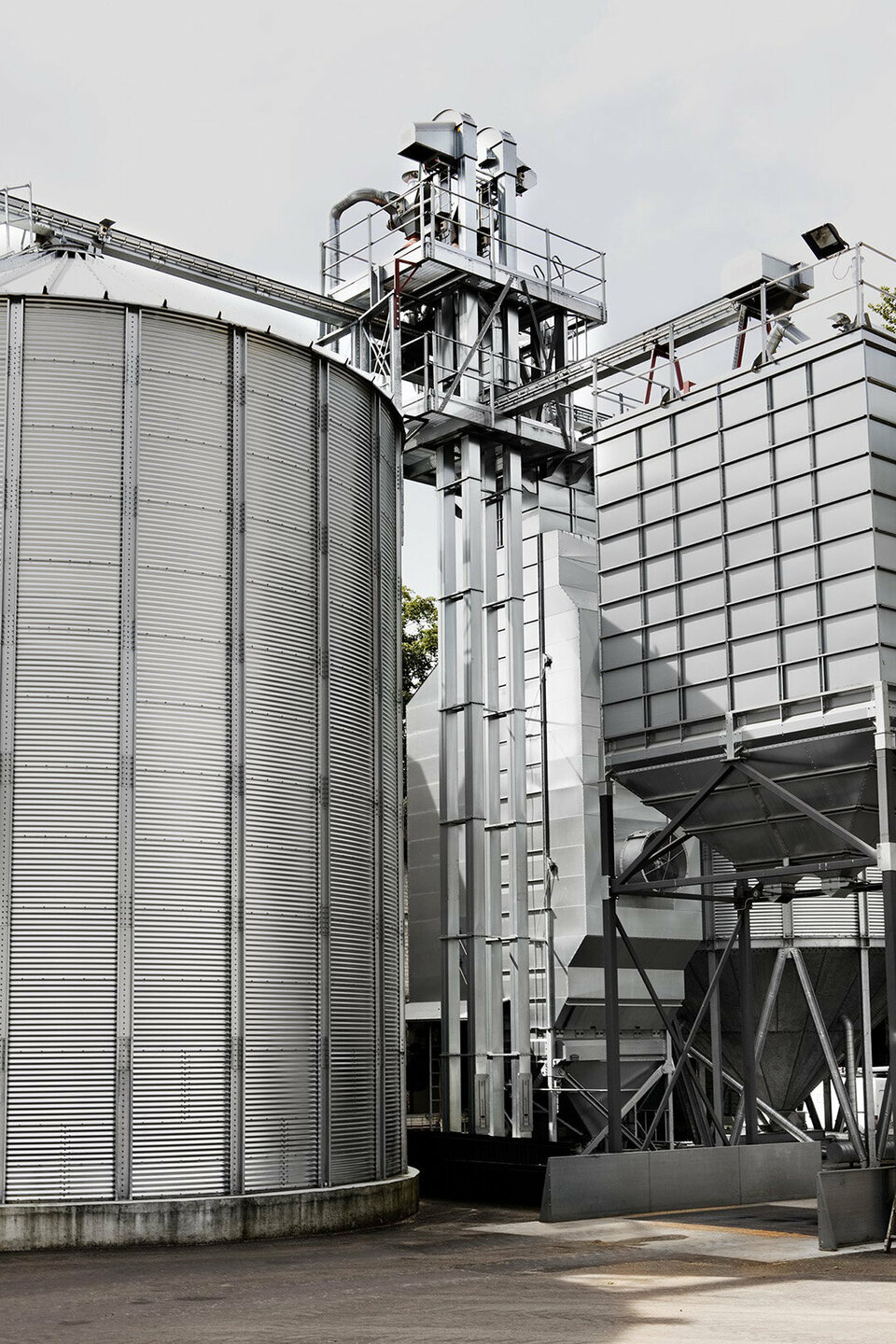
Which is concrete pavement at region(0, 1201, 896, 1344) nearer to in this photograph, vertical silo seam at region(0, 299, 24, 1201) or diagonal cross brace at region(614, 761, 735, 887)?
vertical silo seam at region(0, 299, 24, 1201)

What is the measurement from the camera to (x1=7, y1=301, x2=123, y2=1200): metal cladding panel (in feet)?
59.4

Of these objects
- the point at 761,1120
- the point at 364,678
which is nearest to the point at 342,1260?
the point at 364,678

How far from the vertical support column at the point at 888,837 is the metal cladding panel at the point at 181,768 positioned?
27.7 feet

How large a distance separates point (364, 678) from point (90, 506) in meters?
4.76

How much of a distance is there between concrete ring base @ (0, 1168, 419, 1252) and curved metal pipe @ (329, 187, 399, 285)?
19365 mm

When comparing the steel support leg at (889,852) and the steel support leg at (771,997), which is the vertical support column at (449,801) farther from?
the steel support leg at (889,852)

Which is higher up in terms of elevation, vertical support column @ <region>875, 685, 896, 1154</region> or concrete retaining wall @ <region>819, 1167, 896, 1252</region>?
vertical support column @ <region>875, 685, 896, 1154</region>

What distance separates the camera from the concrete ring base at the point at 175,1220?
17.6 metres

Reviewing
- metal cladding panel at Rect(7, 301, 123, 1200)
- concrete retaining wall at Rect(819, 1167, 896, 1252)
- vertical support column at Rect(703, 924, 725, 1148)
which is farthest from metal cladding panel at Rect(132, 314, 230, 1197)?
vertical support column at Rect(703, 924, 725, 1148)

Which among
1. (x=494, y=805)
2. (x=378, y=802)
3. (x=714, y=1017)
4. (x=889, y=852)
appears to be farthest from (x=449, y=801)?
(x=889, y=852)

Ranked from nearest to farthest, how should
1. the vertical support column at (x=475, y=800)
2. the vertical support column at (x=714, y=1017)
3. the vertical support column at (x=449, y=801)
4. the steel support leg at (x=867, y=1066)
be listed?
the vertical support column at (x=475, y=800) < the vertical support column at (x=714, y=1017) < the vertical support column at (x=449, y=801) < the steel support leg at (x=867, y=1066)

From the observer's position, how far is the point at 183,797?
1944 cm

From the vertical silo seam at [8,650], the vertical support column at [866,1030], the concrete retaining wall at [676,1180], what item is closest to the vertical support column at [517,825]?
the concrete retaining wall at [676,1180]

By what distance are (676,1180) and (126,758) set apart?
10.4m
